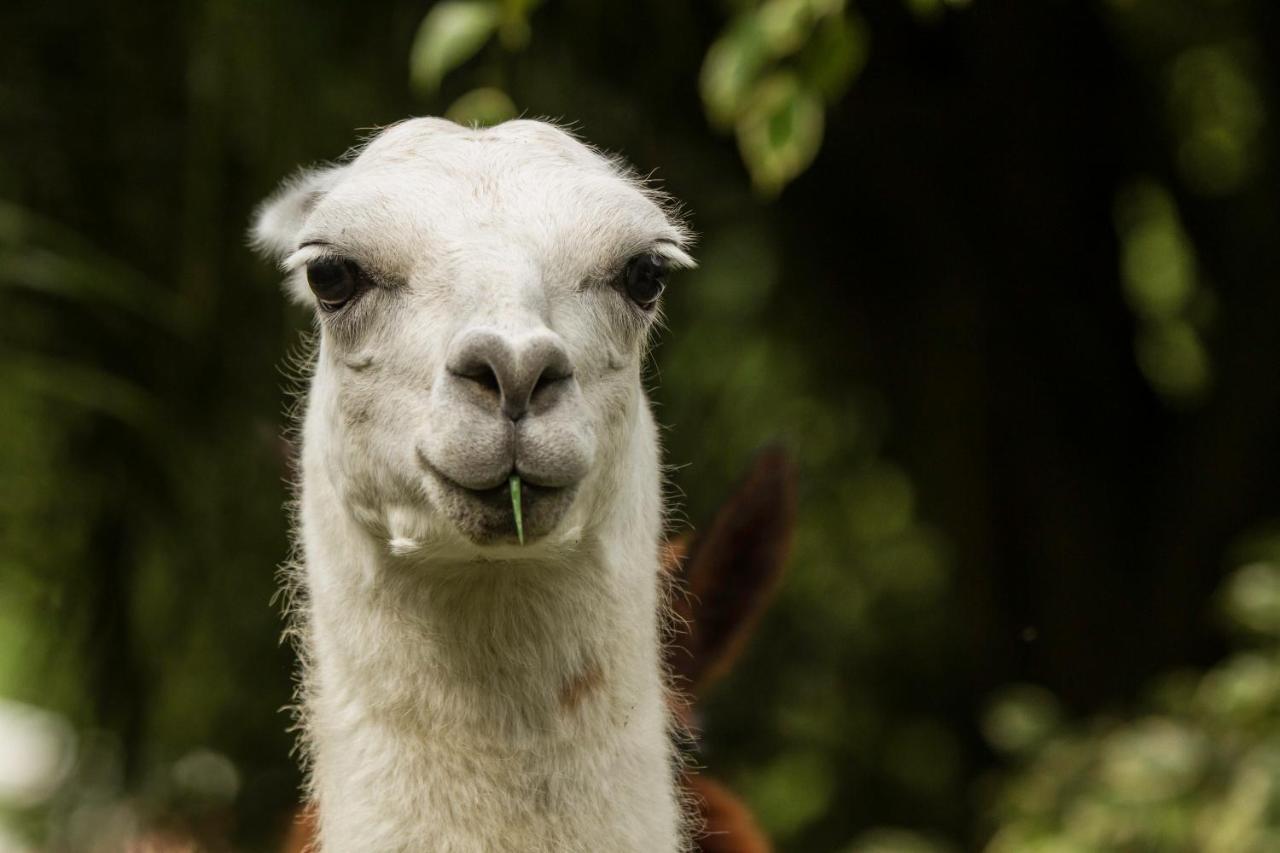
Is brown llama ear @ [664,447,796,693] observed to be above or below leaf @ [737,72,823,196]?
below

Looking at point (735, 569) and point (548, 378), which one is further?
point (735, 569)

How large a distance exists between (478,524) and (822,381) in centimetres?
452

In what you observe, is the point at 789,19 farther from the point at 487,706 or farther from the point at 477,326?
the point at 487,706

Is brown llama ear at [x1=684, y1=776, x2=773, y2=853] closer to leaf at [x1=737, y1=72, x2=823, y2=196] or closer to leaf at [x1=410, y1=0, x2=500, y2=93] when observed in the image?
leaf at [x1=737, y1=72, x2=823, y2=196]

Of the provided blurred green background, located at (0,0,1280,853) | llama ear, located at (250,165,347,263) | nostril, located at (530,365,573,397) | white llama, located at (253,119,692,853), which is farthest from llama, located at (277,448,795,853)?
blurred green background, located at (0,0,1280,853)

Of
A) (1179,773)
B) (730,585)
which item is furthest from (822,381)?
(730,585)

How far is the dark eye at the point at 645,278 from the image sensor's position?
2072 millimetres

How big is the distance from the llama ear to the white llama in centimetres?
16

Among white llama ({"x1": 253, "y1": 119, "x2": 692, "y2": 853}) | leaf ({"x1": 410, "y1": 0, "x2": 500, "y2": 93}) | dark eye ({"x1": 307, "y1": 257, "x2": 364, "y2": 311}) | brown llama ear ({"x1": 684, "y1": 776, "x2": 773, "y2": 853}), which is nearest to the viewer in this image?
white llama ({"x1": 253, "y1": 119, "x2": 692, "y2": 853})

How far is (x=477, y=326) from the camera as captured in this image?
69.9 inches

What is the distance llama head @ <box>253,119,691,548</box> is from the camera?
1.78m

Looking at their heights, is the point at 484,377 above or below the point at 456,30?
below

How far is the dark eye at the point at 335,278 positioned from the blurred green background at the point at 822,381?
2075 millimetres

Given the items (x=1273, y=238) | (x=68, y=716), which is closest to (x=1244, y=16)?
(x=1273, y=238)
